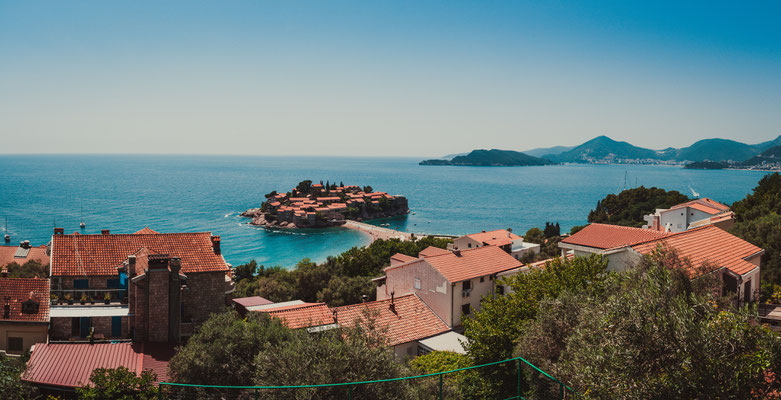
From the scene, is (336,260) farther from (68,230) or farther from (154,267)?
(68,230)

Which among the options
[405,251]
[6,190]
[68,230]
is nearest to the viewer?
[405,251]

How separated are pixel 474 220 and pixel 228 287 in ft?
305

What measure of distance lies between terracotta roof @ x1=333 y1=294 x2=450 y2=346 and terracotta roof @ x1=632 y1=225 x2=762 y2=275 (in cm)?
982

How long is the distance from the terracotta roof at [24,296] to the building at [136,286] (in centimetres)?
44

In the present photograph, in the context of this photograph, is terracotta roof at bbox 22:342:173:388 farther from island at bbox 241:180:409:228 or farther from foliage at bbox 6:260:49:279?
island at bbox 241:180:409:228

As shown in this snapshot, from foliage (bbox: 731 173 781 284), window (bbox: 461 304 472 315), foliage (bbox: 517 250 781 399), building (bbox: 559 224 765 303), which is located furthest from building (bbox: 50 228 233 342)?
foliage (bbox: 731 173 781 284)

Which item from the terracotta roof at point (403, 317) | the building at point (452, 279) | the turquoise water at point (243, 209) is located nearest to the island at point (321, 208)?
the turquoise water at point (243, 209)

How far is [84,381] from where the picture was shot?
527 inches

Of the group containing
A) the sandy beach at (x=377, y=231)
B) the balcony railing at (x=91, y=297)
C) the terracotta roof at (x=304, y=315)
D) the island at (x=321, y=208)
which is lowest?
the sandy beach at (x=377, y=231)

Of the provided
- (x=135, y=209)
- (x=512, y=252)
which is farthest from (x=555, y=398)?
(x=135, y=209)

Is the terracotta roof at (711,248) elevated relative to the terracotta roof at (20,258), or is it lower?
elevated

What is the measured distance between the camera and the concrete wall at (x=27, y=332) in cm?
1750

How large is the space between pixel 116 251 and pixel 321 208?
274 feet

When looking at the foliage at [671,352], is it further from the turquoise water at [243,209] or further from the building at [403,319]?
the turquoise water at [243,209]
